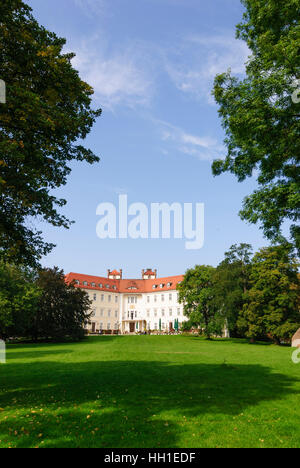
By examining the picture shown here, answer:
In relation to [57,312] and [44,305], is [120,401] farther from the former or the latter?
[44,305]

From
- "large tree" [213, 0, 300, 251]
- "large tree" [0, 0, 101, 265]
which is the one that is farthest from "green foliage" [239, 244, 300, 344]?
"large tree" [0, 0, 101, 265]

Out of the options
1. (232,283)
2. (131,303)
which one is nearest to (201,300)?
(232,283)

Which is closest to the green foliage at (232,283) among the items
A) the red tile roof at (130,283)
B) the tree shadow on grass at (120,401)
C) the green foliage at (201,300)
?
the green foliage at (201,300)

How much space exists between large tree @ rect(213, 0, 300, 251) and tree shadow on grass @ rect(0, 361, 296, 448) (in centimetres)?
597

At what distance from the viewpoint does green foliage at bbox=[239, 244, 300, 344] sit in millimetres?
43719

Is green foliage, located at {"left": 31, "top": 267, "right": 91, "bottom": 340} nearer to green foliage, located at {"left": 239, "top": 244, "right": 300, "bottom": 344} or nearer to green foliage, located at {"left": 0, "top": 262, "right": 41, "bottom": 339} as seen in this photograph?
green foliage, located at {"left": 0, "top": 262, "right": 41, "bottom": 339}

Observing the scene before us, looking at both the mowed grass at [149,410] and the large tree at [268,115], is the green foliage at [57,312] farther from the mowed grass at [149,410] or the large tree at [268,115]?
the large tree at [268,115]

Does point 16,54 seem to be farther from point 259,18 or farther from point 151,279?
point 151,279

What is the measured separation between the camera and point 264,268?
4622cm

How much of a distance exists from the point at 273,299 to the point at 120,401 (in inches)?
1600

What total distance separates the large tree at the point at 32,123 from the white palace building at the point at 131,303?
8057 centimetres

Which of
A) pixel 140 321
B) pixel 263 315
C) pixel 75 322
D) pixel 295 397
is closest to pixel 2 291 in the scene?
pixel 75 322
